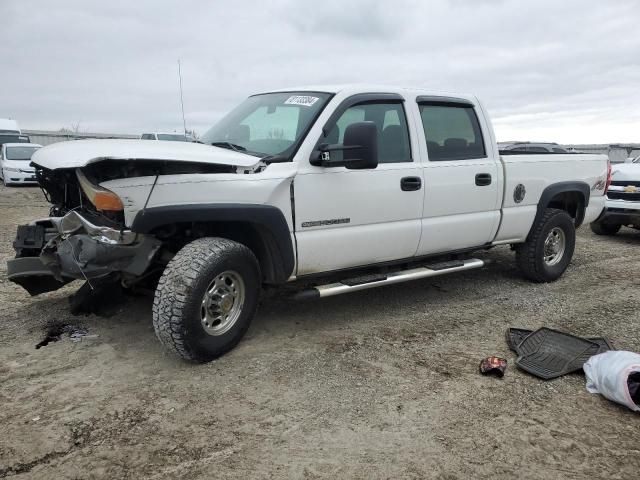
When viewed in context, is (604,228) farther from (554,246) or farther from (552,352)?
(552,352)

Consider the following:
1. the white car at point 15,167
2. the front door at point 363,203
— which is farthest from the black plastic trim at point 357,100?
the white car at point 15,167

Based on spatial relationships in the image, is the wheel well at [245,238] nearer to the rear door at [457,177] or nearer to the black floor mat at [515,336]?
the rear door at [457,177]

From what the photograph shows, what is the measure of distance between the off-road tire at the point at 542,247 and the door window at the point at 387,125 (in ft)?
6.82

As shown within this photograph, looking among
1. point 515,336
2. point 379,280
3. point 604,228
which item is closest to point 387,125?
point 379,280

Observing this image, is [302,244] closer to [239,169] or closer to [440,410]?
[239,169]

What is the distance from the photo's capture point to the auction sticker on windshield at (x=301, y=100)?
14.4 ft

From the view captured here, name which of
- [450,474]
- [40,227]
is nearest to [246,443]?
[450,474]

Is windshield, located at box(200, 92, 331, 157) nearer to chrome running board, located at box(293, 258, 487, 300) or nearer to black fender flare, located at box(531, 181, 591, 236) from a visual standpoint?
chrome running board, located at box(293, 258, 487, 300)

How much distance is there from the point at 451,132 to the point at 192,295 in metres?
2.98

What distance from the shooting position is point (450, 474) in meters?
2.63

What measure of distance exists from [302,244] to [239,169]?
0.73 m

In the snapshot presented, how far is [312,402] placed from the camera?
3.30 meters

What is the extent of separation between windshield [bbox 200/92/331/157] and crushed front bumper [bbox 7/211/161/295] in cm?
116

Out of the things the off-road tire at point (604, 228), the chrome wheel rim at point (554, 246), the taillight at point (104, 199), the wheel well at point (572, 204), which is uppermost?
the taillight at point (104, 199)
